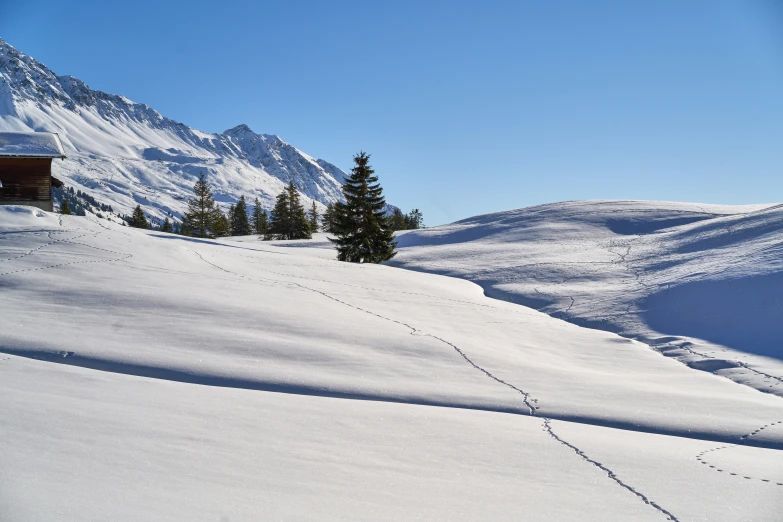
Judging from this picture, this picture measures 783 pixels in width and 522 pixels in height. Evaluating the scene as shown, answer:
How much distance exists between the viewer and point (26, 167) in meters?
18.9

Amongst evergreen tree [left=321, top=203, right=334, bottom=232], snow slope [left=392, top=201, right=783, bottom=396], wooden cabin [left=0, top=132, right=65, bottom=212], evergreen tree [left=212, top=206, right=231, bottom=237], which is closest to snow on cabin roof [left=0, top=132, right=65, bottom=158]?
wooden cabin [left=0, top=132, right=65, bottom=212]

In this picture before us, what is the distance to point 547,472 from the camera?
340 cm

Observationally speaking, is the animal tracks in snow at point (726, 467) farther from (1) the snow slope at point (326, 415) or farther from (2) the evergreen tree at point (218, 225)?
(2) the evergreen tree at point (218, 225)

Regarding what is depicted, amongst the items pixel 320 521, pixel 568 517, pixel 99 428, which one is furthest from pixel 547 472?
pixel 99 428

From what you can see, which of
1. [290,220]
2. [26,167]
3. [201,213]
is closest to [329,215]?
[290,220]

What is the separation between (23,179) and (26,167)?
0.49m

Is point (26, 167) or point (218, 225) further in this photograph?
point (218, 225)

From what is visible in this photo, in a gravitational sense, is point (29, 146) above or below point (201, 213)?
below

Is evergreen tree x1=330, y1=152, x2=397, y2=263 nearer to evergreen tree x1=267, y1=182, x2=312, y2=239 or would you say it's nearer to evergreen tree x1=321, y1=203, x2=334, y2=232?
evergreen tree x1=321, y1=203, x2=334, y2=232

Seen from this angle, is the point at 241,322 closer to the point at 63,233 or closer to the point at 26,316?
the point at 26,316

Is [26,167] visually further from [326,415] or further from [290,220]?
[290,220]

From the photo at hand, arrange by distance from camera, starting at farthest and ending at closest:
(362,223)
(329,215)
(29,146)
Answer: (329,215) → (362,223) → (29,146)

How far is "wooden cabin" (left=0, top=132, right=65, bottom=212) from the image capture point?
60.7 ft

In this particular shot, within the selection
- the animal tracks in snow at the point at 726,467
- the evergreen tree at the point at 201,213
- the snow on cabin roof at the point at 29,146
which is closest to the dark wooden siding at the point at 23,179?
the snow on cabin roof at the point at 29,146
